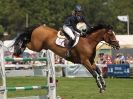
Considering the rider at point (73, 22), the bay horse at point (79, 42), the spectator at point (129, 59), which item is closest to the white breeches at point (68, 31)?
the rider at point (73, 22)

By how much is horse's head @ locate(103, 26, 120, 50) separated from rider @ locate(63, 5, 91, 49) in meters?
0.67

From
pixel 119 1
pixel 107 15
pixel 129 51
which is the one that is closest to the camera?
pixel 129 51

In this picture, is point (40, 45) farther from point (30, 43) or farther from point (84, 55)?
point (84, 55)

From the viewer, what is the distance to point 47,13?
284 feet

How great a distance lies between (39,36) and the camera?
→ 60.5 ft

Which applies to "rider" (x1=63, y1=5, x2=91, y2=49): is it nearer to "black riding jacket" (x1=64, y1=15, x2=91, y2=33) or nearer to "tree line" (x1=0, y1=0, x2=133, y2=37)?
"black riding jacket" (x1=64, y1=15, x2=91, y2=33)

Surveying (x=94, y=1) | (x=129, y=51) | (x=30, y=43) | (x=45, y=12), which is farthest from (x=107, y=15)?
(x=30, y=43)

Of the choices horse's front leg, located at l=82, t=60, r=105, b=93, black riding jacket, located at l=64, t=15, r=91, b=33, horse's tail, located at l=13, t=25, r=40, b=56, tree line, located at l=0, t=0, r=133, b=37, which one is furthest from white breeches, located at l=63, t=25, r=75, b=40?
tree line, located at l=0, t=0, r=133, b=37

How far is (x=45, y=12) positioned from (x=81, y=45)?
6987cm

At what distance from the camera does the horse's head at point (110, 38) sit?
57.9 feet

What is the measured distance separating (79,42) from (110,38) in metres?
1.07

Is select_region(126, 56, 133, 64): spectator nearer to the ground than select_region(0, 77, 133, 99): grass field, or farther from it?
farther from it

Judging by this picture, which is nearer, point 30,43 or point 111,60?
point 30,43

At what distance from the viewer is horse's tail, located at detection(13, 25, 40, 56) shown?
18.3 meters
